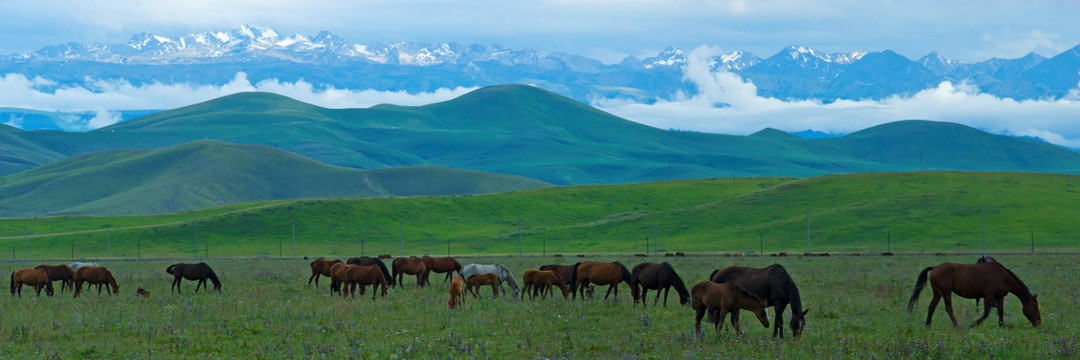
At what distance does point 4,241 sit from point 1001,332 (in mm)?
146428

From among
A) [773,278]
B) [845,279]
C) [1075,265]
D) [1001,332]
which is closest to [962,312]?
[1001,332]

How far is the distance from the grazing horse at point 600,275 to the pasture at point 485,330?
93 centimetres

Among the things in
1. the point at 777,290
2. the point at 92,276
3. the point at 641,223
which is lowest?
the point at 92,276

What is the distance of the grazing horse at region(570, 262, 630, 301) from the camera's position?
115 feet

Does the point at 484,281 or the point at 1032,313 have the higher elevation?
the point at 484,281

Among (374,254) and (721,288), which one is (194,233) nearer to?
(374,254)

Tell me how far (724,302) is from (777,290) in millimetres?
1362

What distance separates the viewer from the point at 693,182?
198 metres

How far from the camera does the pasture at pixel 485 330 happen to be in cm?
A: 2245

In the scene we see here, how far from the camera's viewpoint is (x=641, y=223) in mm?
145125

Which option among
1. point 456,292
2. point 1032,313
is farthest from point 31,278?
point 1032,313

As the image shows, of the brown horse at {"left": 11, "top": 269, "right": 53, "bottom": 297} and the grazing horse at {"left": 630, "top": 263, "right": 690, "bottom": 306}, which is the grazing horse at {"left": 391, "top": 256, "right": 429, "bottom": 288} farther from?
the grazing horse at {"left": 630, "top": 263, "right": 690, "bottom": 306}

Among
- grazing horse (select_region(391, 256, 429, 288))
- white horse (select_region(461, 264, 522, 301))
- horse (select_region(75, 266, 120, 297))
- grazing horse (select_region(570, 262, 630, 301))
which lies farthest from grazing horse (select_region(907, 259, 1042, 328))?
horse (select_region(75, 266, 120, 297))

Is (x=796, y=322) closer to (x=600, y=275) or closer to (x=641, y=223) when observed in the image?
(x=600, y=275)
